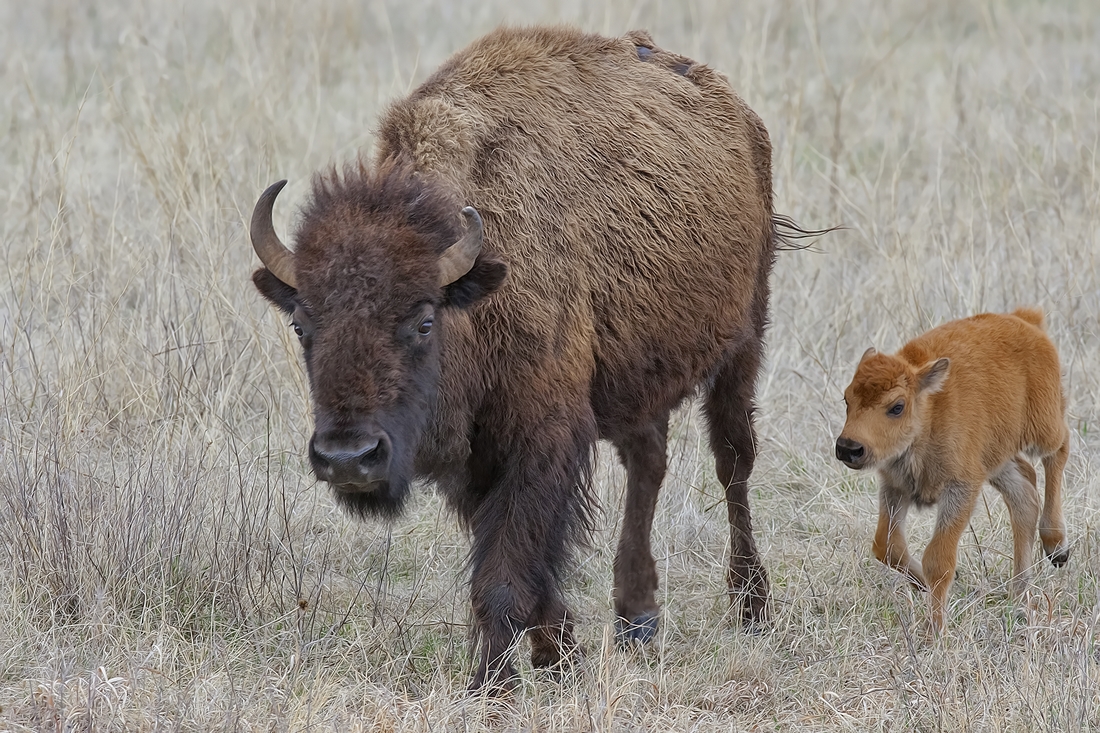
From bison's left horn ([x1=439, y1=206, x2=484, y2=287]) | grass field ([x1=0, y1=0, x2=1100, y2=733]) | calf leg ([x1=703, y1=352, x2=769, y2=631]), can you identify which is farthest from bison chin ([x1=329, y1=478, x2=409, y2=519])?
calf leg ([x1=703, y1=352, x2=769, y2=631])

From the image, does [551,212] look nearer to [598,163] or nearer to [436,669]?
[598,163]

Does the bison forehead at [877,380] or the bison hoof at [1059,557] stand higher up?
the bison forehead at [877,380]

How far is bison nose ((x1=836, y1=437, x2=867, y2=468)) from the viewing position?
4625 mm

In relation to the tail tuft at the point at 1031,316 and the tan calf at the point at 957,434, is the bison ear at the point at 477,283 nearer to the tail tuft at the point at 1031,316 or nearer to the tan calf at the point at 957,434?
the tan calf at the point at 957,434

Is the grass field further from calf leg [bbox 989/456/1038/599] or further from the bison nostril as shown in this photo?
the bison nostril

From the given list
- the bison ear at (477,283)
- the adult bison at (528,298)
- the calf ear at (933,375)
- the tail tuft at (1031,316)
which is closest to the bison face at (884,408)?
the calf ear at (933,375)

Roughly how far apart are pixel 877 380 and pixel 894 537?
0.67 m

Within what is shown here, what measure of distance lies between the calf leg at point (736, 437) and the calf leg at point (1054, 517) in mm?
1181

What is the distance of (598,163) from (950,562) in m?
1.99

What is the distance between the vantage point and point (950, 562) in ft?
15.6

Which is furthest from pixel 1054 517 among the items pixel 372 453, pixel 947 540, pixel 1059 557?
pixel 372 453

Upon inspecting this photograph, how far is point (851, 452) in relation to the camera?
15.2 ft

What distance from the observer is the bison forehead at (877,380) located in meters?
4.70

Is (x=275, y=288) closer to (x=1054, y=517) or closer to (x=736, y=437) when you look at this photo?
(x=736, y=437)
